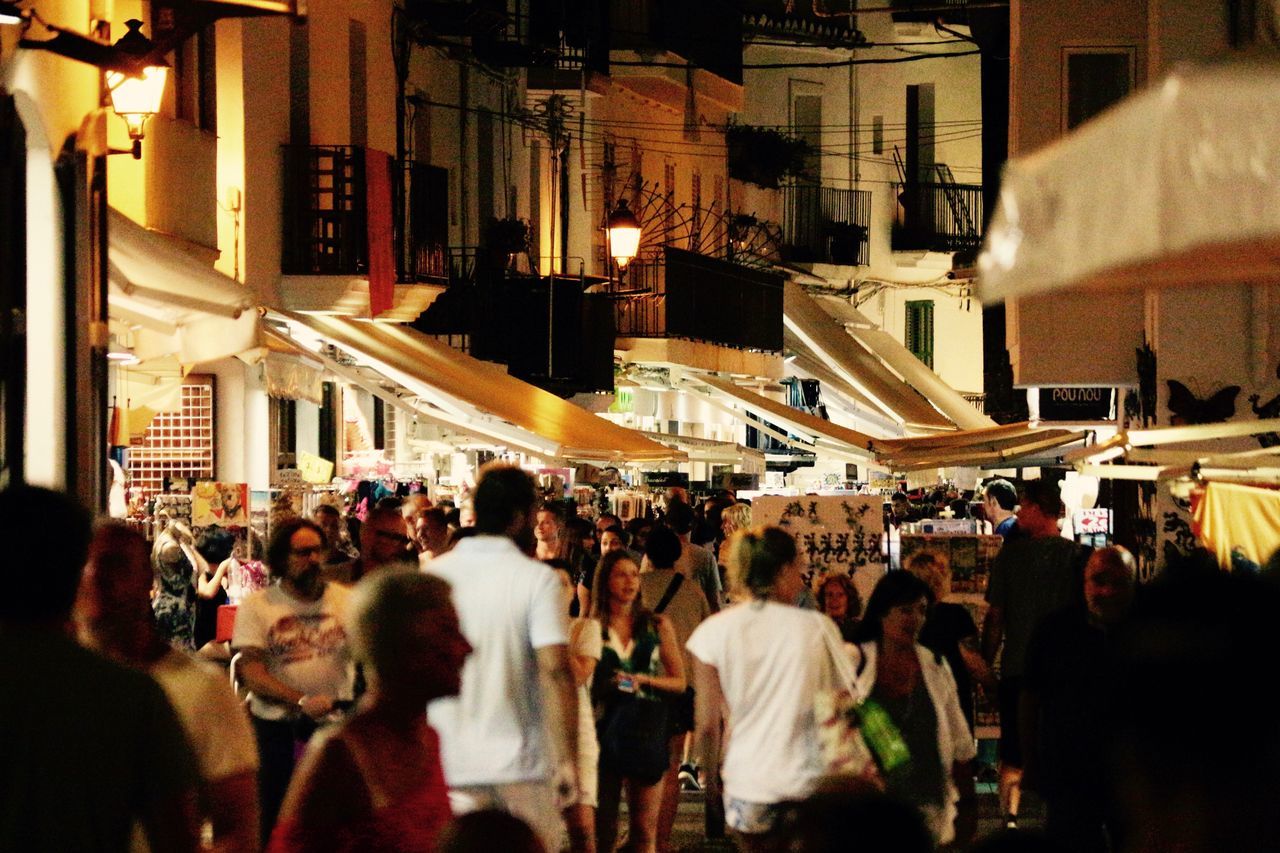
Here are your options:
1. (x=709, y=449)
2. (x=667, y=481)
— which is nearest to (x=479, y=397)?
(x=667, y=481)

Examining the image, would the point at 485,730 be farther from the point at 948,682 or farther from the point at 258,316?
the point at 258,316

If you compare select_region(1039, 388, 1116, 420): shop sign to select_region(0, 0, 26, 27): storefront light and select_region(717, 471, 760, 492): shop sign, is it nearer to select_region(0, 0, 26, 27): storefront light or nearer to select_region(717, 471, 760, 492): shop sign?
select_region(717, 471, 760, 492): shop sign

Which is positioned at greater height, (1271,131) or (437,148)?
(437,148)

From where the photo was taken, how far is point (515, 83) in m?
33.5

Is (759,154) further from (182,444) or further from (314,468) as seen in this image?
(314,468)

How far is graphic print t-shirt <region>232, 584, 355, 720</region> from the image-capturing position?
934 cm

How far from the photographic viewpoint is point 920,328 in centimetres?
5378

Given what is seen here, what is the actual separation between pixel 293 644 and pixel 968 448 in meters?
15.6

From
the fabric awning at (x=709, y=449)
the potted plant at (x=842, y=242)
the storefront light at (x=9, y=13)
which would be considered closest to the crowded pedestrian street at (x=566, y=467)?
the fabric awning at (x=709, y=449)

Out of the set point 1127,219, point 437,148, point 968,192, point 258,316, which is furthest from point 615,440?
point 968,192

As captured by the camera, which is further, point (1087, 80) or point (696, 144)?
point (696, 144)

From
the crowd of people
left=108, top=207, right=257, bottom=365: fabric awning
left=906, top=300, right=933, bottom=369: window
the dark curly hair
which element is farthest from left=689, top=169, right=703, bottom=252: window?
the dark curly hair

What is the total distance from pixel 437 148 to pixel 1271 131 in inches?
1056

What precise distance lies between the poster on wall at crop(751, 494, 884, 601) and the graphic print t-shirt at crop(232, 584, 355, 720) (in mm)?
7815
